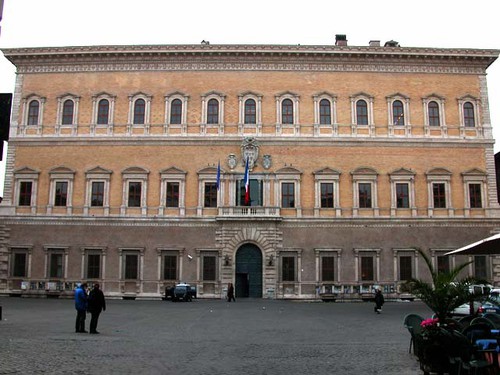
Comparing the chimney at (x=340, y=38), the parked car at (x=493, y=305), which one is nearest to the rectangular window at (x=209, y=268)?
the chimney at (x=340, y=38)

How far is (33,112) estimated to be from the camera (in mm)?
37625

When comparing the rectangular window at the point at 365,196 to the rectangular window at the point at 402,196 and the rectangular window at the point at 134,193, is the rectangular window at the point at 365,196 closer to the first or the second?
the rectangular window at the point at 402,196

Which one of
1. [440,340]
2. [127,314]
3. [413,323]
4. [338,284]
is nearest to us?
[440,340]

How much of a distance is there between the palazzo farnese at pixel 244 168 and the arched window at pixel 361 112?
0.09 meters

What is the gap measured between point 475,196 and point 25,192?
29038 mm

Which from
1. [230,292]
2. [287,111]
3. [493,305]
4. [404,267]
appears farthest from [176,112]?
[493,305]

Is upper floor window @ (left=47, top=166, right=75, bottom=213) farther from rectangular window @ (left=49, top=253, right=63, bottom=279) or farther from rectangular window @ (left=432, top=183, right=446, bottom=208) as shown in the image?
rectangular window @ (left=432, top=183, right=446, bottom=208)

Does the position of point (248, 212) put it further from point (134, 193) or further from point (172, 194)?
point (134, 193)

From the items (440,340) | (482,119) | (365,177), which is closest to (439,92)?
(482,119)

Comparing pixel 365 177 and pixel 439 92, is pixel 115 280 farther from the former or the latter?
pixel 439 92

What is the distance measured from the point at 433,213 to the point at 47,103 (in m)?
26.2

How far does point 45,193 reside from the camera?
36469 millimetres

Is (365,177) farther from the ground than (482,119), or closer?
closer

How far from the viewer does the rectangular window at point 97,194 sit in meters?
36.2
